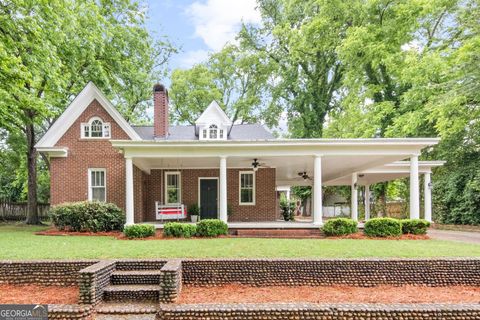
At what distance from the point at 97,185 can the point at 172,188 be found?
3.23 metres

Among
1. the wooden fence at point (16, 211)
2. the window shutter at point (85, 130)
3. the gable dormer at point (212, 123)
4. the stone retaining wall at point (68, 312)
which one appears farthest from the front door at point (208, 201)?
the wooden fence at point (16, 211)

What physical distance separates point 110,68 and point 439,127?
1770cm

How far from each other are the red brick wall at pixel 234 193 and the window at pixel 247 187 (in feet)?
0.61


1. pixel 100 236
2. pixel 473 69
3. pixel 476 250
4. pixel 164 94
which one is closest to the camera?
pixel 476 250

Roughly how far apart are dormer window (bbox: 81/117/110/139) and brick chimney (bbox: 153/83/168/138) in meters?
2.19

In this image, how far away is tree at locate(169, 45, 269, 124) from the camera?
1174 inches

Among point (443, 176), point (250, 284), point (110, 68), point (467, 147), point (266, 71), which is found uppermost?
point (266, 71)

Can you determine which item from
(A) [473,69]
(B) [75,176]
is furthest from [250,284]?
(A) [473,69]

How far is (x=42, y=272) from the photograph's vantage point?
6516 mm

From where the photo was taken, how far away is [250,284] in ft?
21.9

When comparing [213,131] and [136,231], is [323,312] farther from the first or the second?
[213,131]

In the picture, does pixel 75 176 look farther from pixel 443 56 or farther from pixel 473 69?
pixel 443 56

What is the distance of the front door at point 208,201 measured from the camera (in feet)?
48.4

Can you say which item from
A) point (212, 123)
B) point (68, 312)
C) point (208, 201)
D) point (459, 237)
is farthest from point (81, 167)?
point (459, 237)
